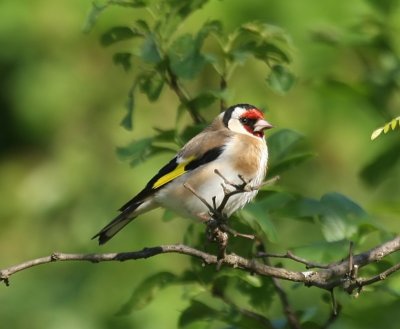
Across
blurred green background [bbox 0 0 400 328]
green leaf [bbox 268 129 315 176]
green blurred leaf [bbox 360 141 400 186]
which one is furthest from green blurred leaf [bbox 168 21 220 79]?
blurred green background [bbox 0 0 400 328]

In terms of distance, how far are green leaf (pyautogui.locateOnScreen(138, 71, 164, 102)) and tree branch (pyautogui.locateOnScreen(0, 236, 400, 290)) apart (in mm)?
940

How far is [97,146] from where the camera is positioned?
759 cm

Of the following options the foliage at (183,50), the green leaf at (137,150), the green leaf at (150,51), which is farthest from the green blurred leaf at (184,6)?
the green leaf at (137,150)

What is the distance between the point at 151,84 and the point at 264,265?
1.06m

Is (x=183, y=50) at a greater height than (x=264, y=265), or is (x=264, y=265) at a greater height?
(x=183, y=50)

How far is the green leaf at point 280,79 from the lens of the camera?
413 cm

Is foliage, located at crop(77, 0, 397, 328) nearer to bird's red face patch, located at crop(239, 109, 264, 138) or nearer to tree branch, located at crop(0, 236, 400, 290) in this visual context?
tree branch, located at crop(0, 236, 400, 290)

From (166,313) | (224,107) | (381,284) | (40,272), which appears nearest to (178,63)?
(224,107)

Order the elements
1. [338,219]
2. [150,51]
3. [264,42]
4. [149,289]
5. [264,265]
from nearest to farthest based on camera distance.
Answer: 1. [264,265]
2. [338,219]
3. [149,289]
4. [150,51]
5. [264,42]

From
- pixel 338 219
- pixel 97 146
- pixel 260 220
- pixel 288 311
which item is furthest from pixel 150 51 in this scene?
pixel 97 146

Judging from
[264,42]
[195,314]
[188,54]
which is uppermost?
[264,42]

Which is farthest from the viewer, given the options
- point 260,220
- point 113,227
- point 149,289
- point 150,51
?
point 113,227

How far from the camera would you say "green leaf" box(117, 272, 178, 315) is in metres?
3.82

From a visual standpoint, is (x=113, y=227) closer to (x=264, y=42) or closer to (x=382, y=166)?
(x=264, y=42)
